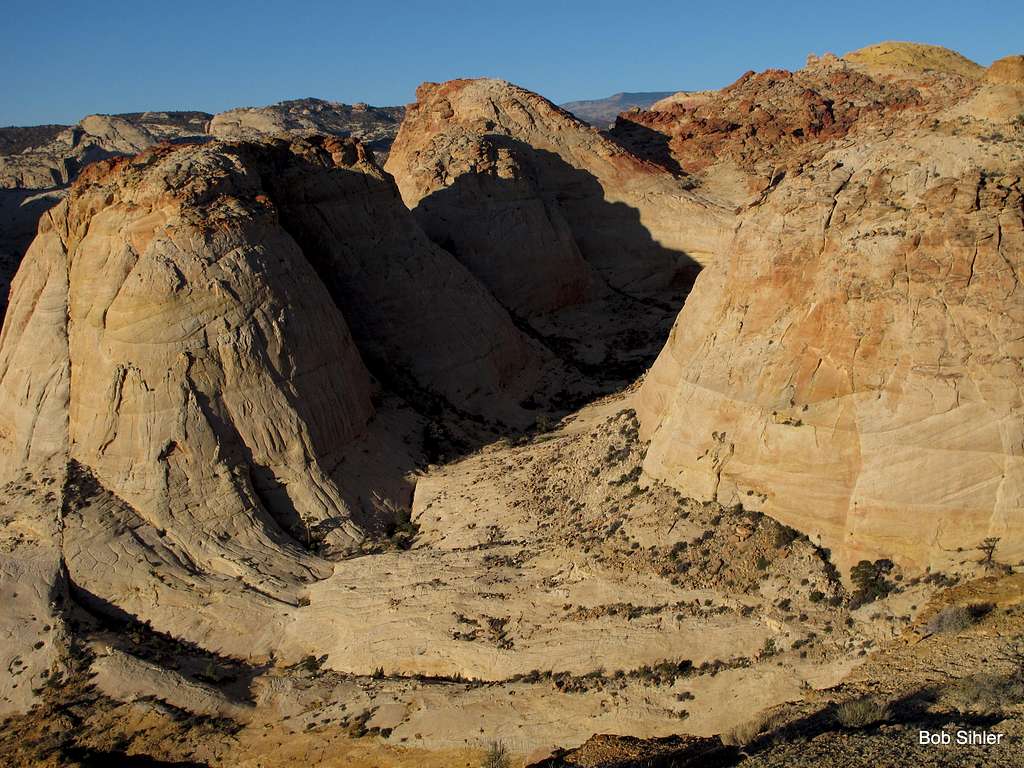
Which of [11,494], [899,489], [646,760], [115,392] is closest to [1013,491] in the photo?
[899,489]

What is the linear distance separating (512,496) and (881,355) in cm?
784

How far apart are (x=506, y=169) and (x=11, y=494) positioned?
73.1 ft

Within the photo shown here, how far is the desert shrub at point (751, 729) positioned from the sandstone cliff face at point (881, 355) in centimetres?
320

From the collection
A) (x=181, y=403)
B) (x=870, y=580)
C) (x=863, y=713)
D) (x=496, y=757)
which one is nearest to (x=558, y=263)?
(x=181, y=403)

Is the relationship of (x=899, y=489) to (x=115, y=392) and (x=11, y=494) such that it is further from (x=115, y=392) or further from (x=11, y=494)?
(x=11, y=494)

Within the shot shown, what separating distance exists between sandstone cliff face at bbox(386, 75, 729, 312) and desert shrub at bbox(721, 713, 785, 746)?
Result: 2303 cm

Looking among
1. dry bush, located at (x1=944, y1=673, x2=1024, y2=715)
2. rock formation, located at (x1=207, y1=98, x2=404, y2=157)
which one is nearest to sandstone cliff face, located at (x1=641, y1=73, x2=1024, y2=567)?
dry bush, located at (x1=944, y1=673, x2=1024, y2=715)

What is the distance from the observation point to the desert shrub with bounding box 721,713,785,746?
9.82 metres

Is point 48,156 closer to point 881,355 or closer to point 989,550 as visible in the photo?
point 881,355

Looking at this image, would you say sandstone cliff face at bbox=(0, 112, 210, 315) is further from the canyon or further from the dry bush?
the dry bush

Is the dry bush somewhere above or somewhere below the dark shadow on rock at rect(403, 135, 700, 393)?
below

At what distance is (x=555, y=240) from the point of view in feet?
112

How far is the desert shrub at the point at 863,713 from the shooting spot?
30.9 feet

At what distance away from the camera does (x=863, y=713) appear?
9562 millimetres
